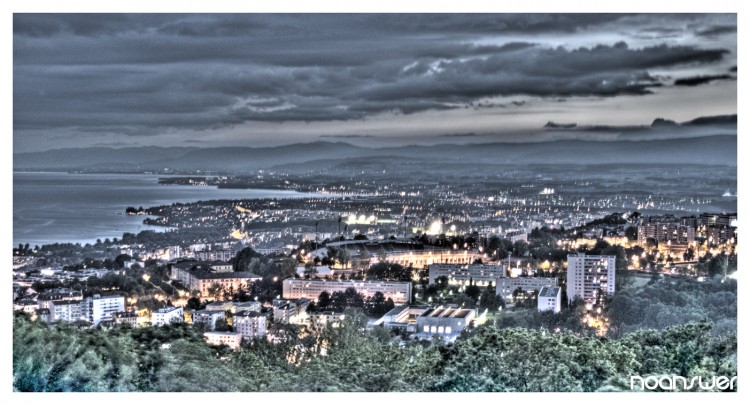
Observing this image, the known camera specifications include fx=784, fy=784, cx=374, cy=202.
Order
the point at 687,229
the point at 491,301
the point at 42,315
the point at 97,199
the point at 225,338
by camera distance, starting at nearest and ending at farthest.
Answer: the point at 225,338
the point at 42,315
the point at 491,301
the point at 97,199
the point at 687,229

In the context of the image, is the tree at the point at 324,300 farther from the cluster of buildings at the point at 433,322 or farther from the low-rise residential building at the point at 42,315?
the low-rise residential building at the point at 42,315

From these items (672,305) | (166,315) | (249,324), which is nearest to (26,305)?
(166,315)

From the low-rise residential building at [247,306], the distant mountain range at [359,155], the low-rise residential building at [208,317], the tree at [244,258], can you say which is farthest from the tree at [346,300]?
the distant mountain range at [359,155]

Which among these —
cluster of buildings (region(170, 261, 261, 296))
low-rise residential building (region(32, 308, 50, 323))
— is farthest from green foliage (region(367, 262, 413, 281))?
low-rise residential building (region(32, 308, 50, 323))

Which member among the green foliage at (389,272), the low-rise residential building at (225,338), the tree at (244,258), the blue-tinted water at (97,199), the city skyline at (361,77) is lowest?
the low-rise residential building at (225,338)

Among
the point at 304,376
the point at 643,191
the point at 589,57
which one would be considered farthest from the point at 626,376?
the point at 643,191

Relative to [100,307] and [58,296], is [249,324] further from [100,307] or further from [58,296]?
[58,296]
